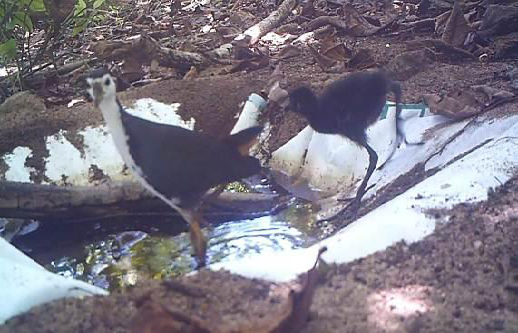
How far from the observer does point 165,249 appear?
3307 millimetres

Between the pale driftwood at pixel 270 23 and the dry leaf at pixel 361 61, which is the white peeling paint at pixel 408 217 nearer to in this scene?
the dry leaf at pixel 361 61

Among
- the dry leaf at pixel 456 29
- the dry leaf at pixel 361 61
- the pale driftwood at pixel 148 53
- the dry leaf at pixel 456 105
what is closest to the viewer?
the dry leaf at pixel 456 105

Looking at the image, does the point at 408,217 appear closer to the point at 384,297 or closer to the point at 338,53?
the point at 384,297

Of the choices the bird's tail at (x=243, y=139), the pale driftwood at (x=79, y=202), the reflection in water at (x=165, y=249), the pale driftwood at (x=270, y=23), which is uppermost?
the bird's tail at (x=243, y=139)

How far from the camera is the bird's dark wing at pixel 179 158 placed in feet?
8.17

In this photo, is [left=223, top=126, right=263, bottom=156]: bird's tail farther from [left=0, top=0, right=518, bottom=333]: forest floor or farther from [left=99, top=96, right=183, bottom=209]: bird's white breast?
[left=0, top=0, right=518, bottom=333]: forest floor

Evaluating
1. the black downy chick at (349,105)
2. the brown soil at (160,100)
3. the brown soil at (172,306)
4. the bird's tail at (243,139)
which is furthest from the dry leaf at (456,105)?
the brown soil at (172,306)

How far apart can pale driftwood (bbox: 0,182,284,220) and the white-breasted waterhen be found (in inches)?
38.3

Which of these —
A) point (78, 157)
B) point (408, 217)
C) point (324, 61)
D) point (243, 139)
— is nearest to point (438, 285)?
point (408, 217)

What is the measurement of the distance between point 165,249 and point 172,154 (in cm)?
90

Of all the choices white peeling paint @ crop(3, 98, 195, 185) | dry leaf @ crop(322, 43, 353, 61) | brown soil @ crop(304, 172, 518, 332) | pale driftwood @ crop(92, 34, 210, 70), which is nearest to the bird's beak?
brown soil @ crop(304, 172, 518, 332)

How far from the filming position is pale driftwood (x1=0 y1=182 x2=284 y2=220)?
11.8ft

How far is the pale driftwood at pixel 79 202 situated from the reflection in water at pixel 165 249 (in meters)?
0.12

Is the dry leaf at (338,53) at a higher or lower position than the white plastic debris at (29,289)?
lower
